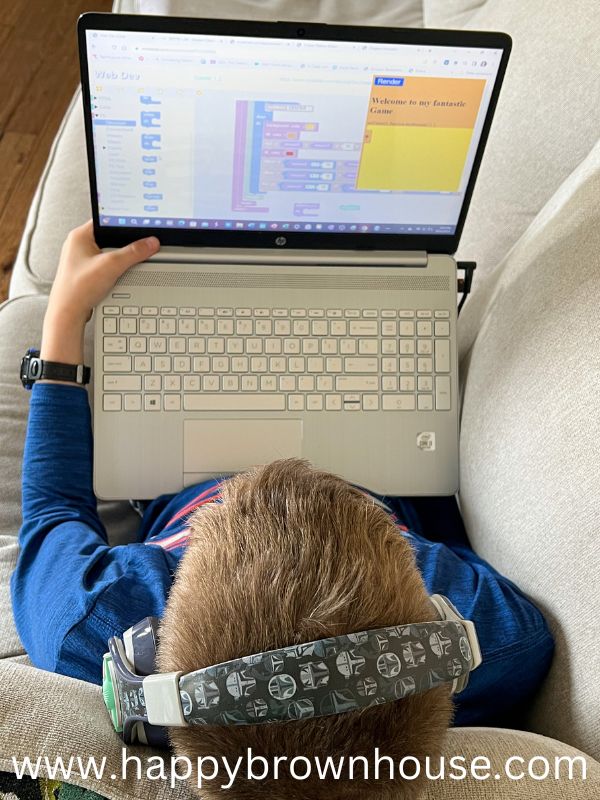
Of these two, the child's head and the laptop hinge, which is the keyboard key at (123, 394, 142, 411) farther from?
the child's head

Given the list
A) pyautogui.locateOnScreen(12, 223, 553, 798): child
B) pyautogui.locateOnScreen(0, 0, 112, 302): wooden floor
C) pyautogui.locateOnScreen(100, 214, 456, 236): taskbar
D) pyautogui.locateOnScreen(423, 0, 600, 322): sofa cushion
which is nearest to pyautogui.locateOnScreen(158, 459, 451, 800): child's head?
pyautogui.locateOnScreen(12, 223, 553, 798): child

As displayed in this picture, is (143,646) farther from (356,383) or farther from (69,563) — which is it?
(356,383)

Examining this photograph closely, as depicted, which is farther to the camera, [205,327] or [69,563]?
[205,327]

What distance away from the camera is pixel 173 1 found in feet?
4.16

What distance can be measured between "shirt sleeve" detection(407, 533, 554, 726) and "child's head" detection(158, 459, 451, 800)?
0.79 feet

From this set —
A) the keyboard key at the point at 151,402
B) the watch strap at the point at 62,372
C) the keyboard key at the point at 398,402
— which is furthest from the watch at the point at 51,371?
the keyboard key at the point at 398,402

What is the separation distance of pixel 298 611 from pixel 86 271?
578 mm

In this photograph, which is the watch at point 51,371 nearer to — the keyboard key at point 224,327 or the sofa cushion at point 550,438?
the keyboard key at point 224,327

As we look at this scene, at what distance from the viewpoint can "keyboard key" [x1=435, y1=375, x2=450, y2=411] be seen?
2.85 ft

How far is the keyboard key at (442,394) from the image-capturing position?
0.87 metres

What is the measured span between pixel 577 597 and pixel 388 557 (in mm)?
309

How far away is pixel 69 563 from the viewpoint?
72 cm

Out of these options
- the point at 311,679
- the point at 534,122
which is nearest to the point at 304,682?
the point at 311,679

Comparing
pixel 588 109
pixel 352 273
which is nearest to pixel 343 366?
pixel 352 273
